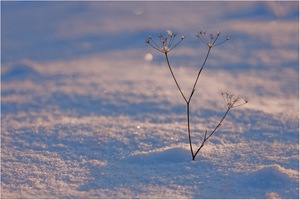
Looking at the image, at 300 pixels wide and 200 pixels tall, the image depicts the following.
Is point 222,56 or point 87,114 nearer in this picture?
point 87,114

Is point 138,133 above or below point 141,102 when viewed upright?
below

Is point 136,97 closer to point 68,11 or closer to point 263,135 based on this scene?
point 263,135

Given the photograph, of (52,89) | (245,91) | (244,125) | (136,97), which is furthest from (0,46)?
(244,125)

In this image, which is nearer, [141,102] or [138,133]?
[138,133]

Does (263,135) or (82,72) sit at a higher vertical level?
(82,72)
